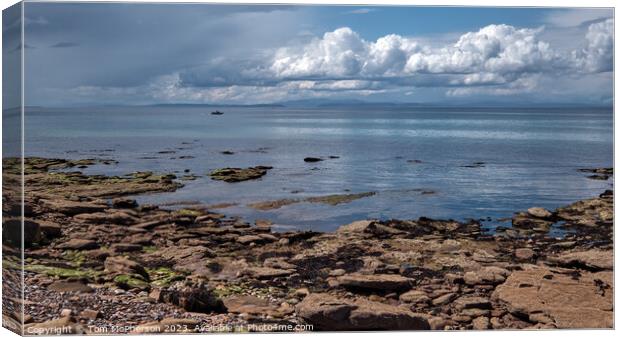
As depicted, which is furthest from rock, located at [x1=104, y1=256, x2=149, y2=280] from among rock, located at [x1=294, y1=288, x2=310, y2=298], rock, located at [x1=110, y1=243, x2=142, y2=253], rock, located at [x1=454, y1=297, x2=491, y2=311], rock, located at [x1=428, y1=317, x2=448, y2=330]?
rock, located at [x1=454, y1=297, x2=491, y2=311]

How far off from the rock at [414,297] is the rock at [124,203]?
4.00 metres

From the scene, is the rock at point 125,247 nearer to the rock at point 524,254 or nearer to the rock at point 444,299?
the rock at point 444,299

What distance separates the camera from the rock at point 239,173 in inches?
503

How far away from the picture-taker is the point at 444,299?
40.2ft

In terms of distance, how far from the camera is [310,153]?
13.0 m

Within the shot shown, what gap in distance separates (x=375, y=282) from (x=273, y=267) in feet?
4.75

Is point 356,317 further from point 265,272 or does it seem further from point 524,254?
point 524,254

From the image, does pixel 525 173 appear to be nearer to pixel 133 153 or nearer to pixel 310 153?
pixel 310 153

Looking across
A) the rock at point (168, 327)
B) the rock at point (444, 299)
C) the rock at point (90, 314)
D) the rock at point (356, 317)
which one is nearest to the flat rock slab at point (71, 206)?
the rock at point (90, 314)

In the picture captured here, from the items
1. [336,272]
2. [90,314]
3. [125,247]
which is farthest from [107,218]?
[336,272]

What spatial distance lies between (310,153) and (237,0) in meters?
2.44

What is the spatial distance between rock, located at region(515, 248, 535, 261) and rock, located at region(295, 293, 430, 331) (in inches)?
72.7

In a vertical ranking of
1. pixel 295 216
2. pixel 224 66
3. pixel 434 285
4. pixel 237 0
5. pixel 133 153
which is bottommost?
pixel 434 285

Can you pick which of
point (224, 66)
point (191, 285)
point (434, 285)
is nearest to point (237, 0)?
point (224, 66)
